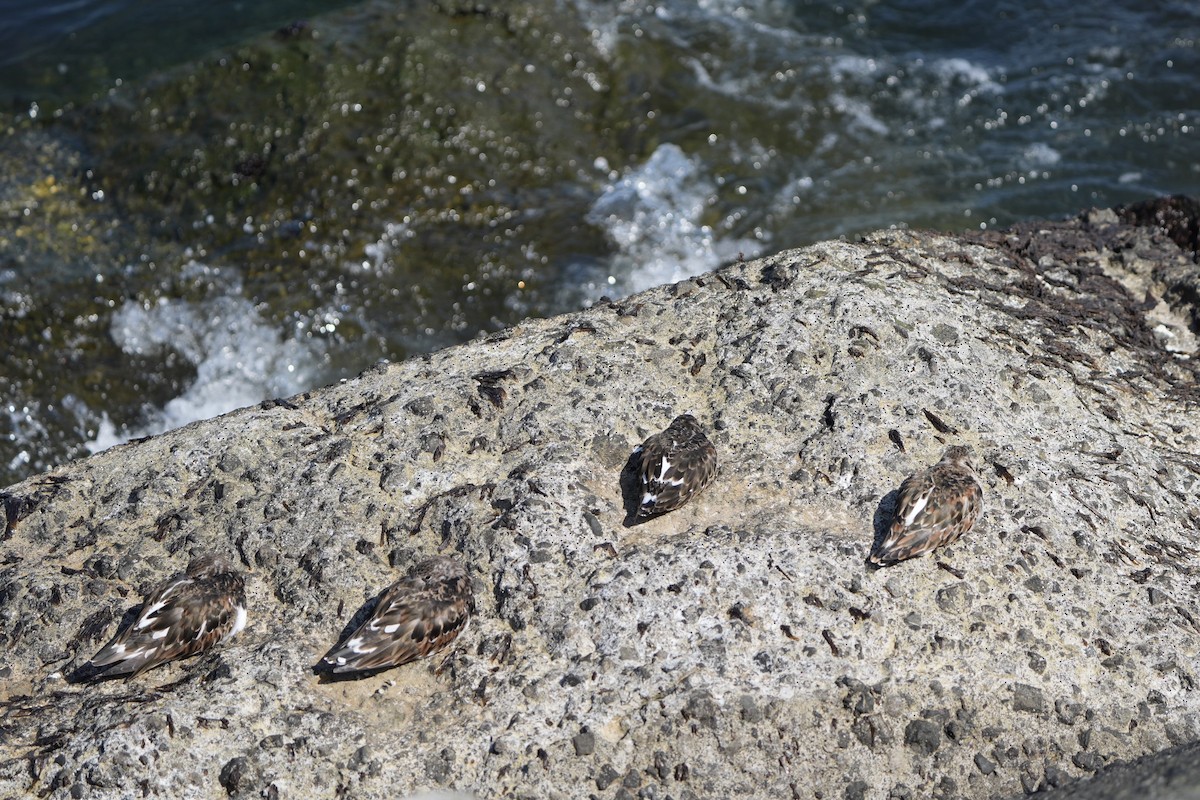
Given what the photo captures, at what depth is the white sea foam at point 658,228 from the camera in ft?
29.4

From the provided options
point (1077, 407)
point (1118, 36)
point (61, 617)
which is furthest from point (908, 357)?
point (1118, 36)

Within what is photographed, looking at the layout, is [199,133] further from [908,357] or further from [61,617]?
[908,357]

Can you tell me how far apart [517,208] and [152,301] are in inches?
122

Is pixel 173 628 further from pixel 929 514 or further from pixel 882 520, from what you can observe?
pixel 929 514

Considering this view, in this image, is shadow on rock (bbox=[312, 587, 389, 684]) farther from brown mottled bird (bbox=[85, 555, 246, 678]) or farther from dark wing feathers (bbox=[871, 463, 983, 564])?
dark wing feathers (bbox=[871, 463, 983, 564])

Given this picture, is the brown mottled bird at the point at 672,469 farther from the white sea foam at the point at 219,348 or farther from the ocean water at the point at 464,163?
the white sea foam at the point at 219,348

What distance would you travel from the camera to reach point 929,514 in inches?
153

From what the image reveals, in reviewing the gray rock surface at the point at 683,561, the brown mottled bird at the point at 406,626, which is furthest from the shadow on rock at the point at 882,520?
the brown mottled bird at the point at 406,626

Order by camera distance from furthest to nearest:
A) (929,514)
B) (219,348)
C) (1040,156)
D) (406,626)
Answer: (1040,156) < (219,348) < (929,514) < (406,626)

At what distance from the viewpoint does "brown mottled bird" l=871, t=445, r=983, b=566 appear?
152 inches

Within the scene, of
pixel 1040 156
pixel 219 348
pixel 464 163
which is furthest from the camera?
pixel 1040 156

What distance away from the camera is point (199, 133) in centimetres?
924

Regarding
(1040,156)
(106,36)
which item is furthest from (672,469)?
(106,36)

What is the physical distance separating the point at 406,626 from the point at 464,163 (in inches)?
248
